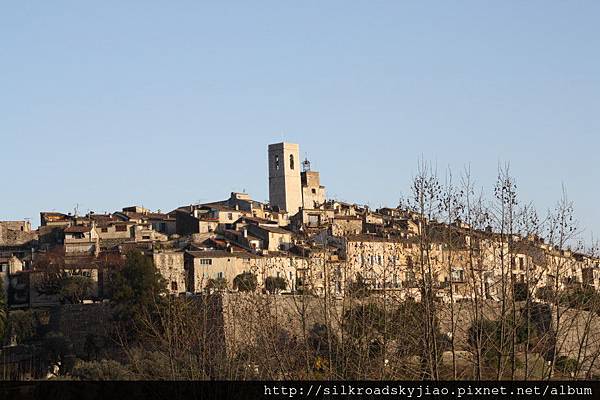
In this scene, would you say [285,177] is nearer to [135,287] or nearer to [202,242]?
[202,242]

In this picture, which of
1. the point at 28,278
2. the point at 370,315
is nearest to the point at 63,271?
the point at 28,278

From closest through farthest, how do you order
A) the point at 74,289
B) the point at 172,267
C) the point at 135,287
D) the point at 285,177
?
1. the point at 135,287
2. the point at 74,289
3. the point at 172,267
4. the point at 285,177

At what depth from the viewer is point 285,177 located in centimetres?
8219

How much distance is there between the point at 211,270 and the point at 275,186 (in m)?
30.8

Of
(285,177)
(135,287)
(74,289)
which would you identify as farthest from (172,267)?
(285,177)

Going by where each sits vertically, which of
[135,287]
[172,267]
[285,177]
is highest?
[285,177]

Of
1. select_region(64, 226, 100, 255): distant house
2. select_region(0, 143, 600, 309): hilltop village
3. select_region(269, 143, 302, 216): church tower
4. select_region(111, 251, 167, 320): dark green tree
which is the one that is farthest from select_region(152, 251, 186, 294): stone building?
select_region(269, 143, 302, 216): church tower

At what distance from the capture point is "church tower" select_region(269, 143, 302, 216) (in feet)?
266

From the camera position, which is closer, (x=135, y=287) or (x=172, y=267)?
(x=135, y=287)

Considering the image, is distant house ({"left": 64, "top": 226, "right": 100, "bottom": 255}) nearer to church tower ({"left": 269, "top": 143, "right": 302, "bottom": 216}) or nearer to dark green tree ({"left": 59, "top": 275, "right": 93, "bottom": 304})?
dark green tree ({"left": 59, "top": 275, "right": 93, "bottom": 304})

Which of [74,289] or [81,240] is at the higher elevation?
[81,240]

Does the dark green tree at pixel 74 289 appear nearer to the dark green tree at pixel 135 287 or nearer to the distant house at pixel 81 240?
the dark green tree at pixel 135 287

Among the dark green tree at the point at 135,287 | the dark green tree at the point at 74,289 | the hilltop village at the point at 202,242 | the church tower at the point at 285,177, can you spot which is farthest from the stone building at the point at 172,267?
the church tower at the point at 285,177

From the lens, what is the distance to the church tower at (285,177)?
81000mm
